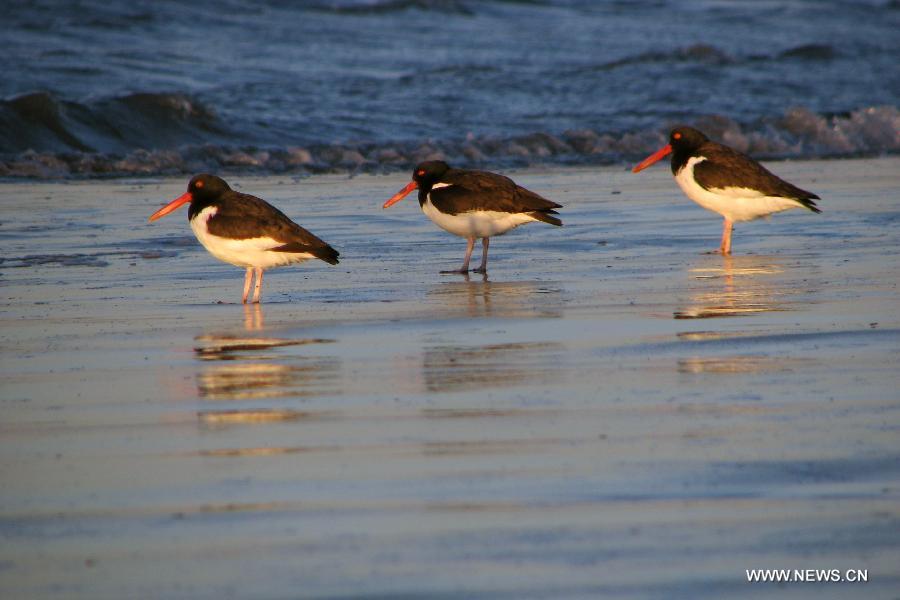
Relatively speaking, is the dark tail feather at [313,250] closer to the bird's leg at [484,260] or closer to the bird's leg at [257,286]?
the bird's leg at [257,286]

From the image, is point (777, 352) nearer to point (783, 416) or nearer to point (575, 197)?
point (783, 416)

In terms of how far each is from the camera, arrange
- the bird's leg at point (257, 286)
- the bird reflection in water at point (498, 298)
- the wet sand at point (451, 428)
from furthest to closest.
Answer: the bird's leg at point (257, 286), the bird reflection in water at point (498, 298), the wet sand at point (451, 428)

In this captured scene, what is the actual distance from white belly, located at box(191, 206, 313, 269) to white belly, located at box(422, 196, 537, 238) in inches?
→ 64.6

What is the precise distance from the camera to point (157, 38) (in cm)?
2373

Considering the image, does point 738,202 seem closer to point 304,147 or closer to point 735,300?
point 735,300

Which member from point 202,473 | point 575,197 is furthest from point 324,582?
point 575,197

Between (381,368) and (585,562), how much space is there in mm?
2356

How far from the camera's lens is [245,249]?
752 centimetres

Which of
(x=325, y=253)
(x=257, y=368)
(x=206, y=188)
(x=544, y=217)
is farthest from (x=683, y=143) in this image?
(x=257, y=368)

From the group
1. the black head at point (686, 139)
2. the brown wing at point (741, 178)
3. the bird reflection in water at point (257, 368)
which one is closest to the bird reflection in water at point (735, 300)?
the brown wing at point (741, 178)

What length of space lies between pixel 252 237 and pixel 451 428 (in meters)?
3.32

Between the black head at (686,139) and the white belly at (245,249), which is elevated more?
the black head at (686,139)

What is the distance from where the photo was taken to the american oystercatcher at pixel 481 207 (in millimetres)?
9047

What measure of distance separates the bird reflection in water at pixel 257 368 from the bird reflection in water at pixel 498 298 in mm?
1153
